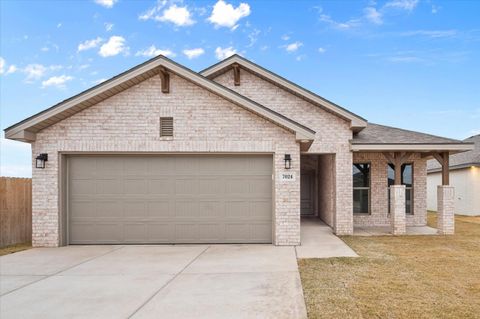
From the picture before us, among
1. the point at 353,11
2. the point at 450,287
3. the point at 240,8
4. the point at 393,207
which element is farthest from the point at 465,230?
the point at 240,8

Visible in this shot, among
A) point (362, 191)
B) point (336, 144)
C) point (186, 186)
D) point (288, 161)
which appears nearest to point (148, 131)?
point (186, 186)

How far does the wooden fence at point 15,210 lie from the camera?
418 inches

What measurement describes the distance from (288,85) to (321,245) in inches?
228

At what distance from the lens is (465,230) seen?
13109mm

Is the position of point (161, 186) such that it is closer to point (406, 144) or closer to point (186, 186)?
point (186, 186)

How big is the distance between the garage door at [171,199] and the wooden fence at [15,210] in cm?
238

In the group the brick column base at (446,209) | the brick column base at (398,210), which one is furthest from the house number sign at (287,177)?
the brick column base at (446,209)

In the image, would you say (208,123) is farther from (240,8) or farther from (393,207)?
(240,8)

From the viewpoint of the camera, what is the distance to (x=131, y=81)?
31.2ft

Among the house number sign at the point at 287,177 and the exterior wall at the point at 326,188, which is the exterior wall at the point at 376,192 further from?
the house number sign at the point at 287,177

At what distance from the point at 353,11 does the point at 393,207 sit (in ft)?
38.1

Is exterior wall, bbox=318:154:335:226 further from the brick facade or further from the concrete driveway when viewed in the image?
the concrete driveway

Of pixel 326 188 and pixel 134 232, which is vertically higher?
pixel 326 188

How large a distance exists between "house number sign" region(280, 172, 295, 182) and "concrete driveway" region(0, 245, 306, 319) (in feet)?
6.25
